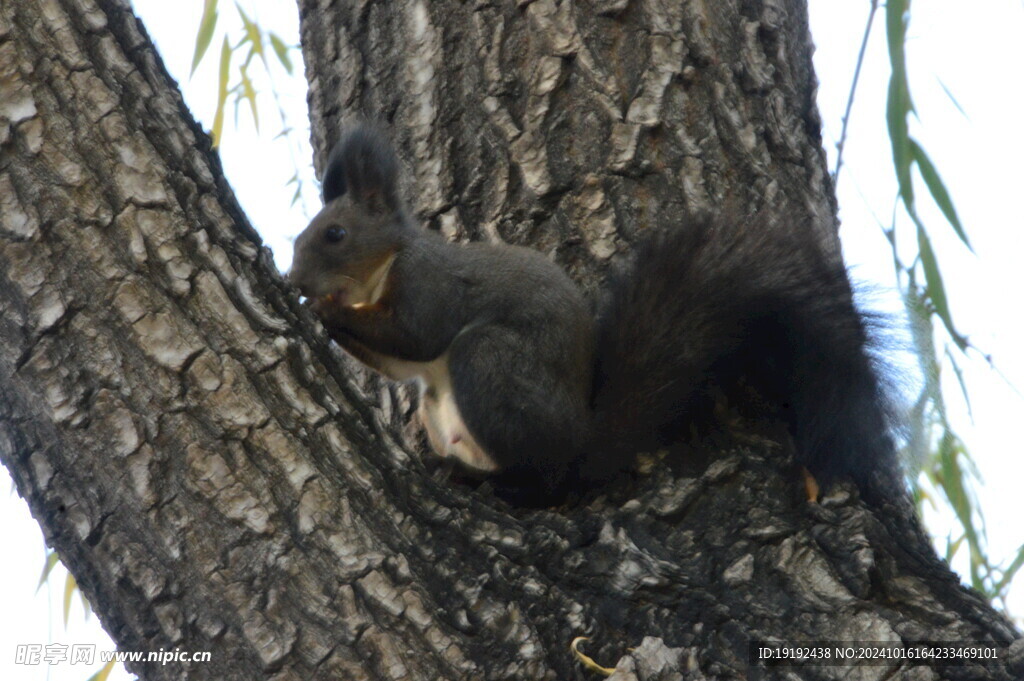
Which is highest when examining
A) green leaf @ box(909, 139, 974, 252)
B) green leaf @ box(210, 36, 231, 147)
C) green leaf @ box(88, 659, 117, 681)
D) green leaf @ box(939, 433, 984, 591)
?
green leaf @ box(210, 36, 231, 147)

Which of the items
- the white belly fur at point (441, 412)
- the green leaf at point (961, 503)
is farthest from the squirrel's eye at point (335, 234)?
the green leaf at point (961, 503)

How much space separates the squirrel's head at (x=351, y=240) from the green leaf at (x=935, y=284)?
1025mm

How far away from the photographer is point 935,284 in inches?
80.2

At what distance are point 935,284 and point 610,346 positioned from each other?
0.64m

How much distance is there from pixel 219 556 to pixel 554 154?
1.11 m

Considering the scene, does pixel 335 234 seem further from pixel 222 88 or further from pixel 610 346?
pixel 610 346

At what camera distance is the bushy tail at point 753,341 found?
69.0 inches

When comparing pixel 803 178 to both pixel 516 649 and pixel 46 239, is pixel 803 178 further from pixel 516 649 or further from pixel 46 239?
pixel 46 239

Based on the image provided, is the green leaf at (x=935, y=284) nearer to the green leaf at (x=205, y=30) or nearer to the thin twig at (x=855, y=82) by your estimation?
the thin twig at (x=855, y=82)

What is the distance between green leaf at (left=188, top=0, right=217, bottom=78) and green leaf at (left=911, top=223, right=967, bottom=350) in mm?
1614

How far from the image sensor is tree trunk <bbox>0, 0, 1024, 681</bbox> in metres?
1.27

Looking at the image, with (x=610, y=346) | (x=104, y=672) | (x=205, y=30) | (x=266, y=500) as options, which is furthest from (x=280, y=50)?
(x=266, y=500)

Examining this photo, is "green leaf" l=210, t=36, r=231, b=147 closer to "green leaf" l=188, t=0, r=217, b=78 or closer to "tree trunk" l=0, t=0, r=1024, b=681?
"green leaf" l=188, t=0, r=217, b=78

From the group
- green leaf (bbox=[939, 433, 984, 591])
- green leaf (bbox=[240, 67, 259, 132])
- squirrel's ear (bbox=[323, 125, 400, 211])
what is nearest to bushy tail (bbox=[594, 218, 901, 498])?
green leaf (bbox=[939, 433, 984, 591])
